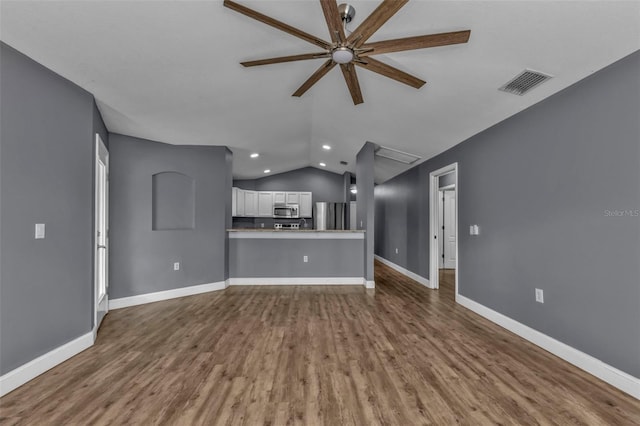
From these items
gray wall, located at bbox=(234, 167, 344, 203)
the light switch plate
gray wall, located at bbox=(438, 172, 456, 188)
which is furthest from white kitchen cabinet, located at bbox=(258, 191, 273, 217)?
the light switch plate

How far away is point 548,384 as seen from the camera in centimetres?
207

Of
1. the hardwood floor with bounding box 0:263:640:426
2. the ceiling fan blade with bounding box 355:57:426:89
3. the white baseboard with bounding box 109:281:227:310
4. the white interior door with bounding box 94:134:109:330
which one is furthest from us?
the white baseboard with bounding box 109:281:227:310

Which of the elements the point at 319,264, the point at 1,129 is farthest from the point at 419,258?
the point at 1,129

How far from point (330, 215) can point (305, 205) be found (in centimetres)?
230

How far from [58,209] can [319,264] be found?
3847 millimetres

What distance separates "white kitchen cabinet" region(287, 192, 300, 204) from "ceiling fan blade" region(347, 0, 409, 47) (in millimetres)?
6747

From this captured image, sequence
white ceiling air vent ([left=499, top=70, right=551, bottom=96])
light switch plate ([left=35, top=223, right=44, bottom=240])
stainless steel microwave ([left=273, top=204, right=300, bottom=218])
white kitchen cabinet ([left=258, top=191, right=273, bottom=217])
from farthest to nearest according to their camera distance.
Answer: white kitchen cabinet ([left=258, top=191, right=273, bottom=217]) → stainless steel microwave ([left=273, top=204, right=300, bottom=218]) → white ceiling air vent ([left=499, top=70, right=551, bottom=96]) → light switch plate ([left=35, top=223, right=44, bottom=240])

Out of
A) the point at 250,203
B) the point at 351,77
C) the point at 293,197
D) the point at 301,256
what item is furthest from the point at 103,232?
the point at 293,197

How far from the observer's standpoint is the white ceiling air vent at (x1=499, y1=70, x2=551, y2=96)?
7.75 feet

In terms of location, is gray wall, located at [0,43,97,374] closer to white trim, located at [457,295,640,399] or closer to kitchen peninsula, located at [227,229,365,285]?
kitchen peninsula, located at [227,229,365,285]

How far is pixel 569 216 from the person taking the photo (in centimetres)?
245

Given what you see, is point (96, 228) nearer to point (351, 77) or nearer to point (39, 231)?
point (39, 231)

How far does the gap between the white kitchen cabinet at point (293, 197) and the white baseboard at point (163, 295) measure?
3975mm

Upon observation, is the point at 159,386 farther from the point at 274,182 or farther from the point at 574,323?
the point at 274,182
